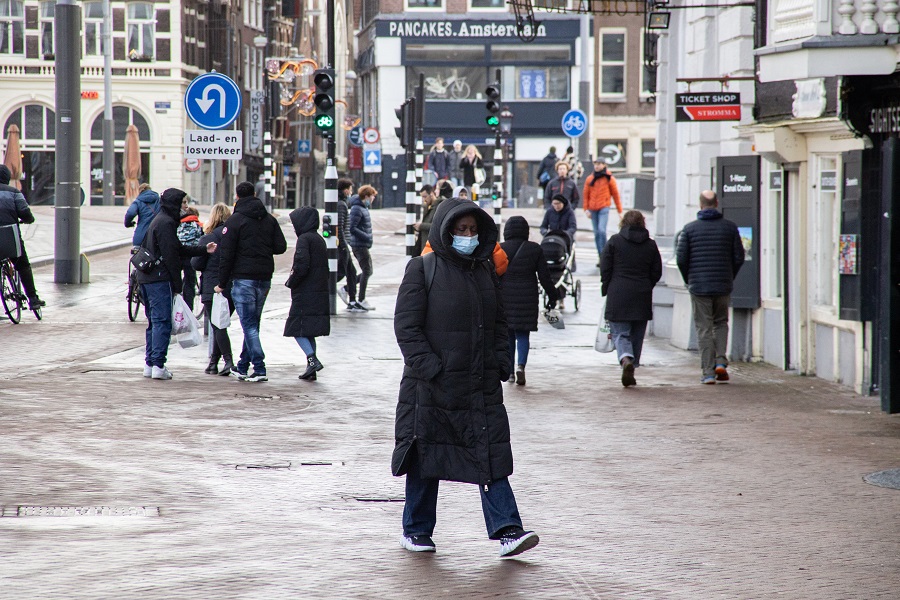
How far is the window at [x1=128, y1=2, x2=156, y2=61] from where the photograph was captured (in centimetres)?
6025

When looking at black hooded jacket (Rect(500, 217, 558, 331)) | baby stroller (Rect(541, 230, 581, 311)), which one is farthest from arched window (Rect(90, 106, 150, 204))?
black hooded jacket (Rect(500, 217, 558, 331))

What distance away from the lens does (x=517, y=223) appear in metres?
14.9

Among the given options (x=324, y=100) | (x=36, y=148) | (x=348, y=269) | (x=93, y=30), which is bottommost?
(x=348, y=269)

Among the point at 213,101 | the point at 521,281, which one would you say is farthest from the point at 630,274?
the point at 213,101

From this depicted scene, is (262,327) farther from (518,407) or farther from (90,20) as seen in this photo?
(90,20)

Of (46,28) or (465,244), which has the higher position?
(46,28)

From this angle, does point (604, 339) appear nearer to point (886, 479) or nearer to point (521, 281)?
point (521, 281)

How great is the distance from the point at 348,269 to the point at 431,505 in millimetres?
14790

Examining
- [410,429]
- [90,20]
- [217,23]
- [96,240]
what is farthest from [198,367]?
[217,23]

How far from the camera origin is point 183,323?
565 inches

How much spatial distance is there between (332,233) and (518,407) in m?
8.34

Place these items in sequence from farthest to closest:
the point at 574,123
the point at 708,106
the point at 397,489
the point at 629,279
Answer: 1. the point at 574,123
2. the point at 708,106
3. the point at 629,279
4. the point at 397,489

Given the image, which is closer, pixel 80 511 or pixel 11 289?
pixel 80 511

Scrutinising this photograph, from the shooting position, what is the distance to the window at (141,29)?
60250 millimetres
